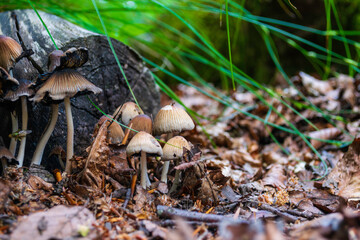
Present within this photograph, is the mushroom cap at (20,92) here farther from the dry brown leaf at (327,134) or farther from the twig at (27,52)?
the dry brown leaf at (327,134)

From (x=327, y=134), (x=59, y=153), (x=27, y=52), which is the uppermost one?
(x=27, y=52)

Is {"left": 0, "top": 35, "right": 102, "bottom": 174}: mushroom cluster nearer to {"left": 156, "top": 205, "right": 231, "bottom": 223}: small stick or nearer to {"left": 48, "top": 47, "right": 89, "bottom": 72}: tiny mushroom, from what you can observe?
{"left": 48, "top": 47, "right": 89, "bottom": 72}: tiny mushroom

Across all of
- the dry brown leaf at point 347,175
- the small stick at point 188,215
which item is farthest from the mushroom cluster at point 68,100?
the dry brown leaf at point 347,175

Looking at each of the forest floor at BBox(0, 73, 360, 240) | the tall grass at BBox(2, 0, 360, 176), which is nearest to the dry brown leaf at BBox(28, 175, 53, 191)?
the forest floor at BBox(0, 73, 360, 240)

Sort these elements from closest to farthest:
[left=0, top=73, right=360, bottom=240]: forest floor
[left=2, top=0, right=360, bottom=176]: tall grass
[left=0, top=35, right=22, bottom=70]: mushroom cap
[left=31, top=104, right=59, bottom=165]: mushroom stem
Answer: [left=0, top=73, right=360, bottom=240]: forest floor → [left=0, top=35, right=22, bottom=70]: mushroom cap → [left=31, top=104, right=59, bottom=165]: mushroom stem → [left=2, top=0, right=360, bottom=176]: tall grass

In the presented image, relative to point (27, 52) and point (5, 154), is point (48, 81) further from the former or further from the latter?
point (5, 154)

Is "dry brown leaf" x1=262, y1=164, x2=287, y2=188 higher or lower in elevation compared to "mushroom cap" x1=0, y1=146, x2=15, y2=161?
lower

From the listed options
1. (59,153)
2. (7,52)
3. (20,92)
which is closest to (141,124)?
(59,153)
